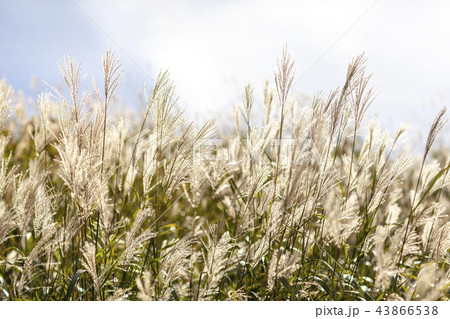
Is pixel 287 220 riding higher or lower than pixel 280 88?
lower

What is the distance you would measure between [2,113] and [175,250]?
1260 millimetres

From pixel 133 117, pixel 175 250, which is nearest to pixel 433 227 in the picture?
pixel 175 250

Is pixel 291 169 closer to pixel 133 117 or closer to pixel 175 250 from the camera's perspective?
pixel 175 250

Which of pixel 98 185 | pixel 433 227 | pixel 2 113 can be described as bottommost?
pixel 433 227

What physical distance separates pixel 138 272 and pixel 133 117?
135 inches

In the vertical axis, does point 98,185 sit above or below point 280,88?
below

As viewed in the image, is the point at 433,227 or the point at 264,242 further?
the point at 433,227

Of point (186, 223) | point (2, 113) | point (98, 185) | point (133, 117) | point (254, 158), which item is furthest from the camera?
point (133, 117)

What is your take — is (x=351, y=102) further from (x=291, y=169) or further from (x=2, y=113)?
(x=2, y=113)

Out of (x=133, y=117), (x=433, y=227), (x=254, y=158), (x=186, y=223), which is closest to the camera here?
(x=254, y=158)

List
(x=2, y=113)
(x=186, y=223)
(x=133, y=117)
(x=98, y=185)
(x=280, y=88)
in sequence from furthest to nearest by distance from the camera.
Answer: (x=133, y=117) < (x=186, y=223) < (x=2, y=113) < (x=280, y=88) < (x=98, y=185)

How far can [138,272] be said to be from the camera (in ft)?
6.72
